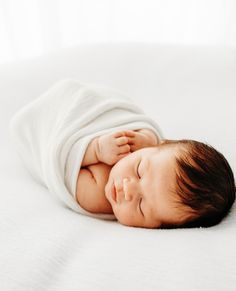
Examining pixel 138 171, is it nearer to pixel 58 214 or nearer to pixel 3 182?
pixel 58 214

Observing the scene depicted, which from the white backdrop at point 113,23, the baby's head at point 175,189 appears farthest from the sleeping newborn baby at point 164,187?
the white backdrop at point 113,23

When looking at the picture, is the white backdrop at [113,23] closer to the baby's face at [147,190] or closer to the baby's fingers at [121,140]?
the baby's fingers at [121,140]

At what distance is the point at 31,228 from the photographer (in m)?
0.82

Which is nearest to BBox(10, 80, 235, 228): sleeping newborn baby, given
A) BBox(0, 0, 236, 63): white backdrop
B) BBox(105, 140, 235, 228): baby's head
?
BBox(105, 140, 235, 228): baby's head

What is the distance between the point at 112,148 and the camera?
1129 millimetres

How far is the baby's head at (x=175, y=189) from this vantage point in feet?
3.09

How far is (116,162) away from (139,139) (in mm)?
99

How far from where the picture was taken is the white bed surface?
0.66 metres

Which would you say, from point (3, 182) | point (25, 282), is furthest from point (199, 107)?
point (25, 282)

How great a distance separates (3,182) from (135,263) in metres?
0.54

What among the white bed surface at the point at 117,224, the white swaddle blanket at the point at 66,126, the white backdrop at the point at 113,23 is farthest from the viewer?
the white backdrop at the point at 113,23

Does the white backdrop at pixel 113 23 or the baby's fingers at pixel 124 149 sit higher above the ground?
the white backdrop at pixel 113 23

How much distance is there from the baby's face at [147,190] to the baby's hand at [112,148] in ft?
0.21

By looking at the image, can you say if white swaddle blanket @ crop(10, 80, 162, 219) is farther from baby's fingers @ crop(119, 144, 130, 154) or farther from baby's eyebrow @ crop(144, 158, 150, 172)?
baby's eyebrow @ crop(144, 158, 150, 172)
